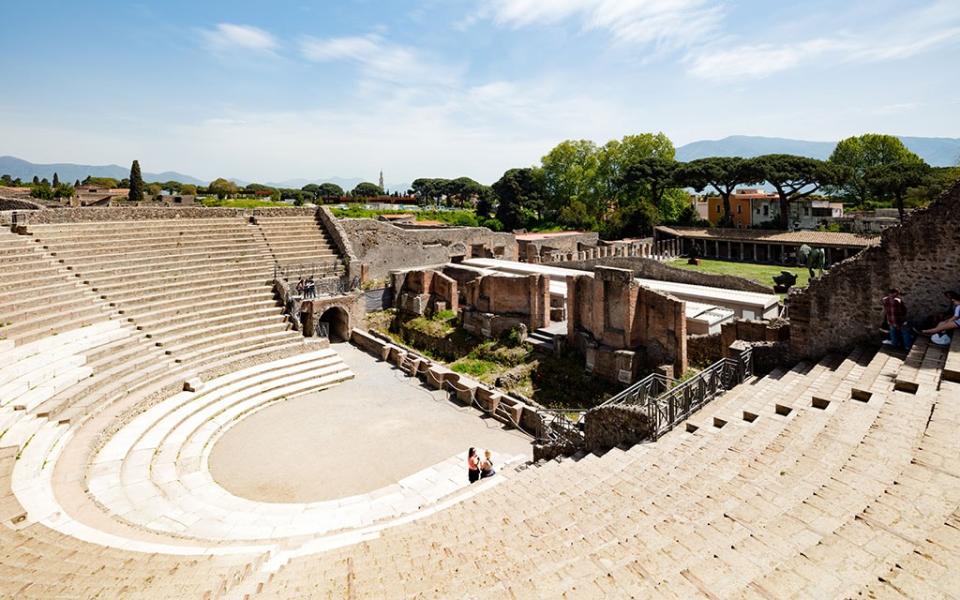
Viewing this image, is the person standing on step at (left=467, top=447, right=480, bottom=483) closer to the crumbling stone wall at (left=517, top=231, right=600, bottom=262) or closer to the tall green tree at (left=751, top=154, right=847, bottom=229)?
the crumbling stone wall at (left=517, top=231, right=600, bottom=262)

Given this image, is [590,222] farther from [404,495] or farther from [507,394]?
[404,495]

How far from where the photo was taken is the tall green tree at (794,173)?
43469 mm

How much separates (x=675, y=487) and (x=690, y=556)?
186 centimetres

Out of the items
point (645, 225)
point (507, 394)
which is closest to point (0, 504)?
point (507, 394)

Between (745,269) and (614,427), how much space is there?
31.9 meters

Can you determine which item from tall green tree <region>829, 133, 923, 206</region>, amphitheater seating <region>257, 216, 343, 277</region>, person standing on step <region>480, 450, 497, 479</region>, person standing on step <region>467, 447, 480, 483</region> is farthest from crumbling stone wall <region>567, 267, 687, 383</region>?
tall green tree <region>829, 133, 923, 206</region>

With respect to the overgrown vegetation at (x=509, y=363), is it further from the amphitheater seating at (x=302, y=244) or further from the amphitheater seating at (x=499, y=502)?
the amphitheater seating at (x=302, y=244)

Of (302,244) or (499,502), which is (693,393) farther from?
(302,244)

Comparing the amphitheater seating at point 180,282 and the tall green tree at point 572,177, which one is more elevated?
the tall green tree at point 572,177

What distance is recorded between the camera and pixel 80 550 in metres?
6.52

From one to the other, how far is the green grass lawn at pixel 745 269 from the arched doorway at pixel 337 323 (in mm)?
20745

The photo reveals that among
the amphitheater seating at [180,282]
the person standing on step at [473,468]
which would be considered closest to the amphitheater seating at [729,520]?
the person standing on step at [473,468]

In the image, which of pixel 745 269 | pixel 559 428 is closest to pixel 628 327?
pixel 559 428

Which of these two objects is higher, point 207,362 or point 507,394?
point 207,362
